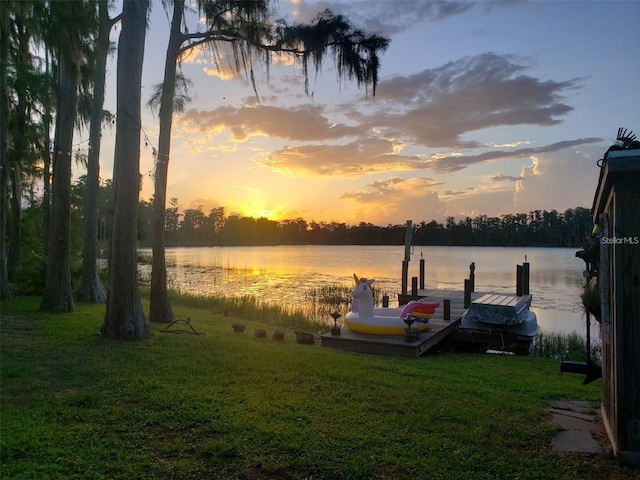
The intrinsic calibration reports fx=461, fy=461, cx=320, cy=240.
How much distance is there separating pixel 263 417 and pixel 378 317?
6.17 meters

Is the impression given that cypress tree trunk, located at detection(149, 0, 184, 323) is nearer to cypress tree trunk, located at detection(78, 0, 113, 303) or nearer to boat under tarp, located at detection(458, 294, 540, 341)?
cypress tree trunk, located at detection(78, 0, 113, 303)

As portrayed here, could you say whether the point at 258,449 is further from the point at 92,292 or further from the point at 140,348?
the point at 92,292

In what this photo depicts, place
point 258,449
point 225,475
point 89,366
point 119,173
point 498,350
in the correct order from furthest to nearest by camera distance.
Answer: point 498,350, point 119,173, point 89,366, point 258,449, point 225,475

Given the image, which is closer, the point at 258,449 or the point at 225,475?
the point at 225,475

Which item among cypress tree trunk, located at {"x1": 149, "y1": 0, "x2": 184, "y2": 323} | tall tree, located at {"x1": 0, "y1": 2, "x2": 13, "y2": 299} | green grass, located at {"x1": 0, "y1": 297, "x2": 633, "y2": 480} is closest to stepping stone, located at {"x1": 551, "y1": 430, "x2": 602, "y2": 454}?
green grass, located at {"x1": 0, "y1": 297, "x2": 633, "y2": 480}

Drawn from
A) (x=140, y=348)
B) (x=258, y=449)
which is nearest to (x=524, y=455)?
(x=258, y=449)

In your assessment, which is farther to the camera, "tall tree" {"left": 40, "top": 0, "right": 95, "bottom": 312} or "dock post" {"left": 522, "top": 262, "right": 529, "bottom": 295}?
"dock post" {"left": 522, "top": 262, "right": 529, "bottom": 295}

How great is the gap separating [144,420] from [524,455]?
128 inches

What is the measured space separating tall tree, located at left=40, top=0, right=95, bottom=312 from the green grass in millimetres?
3867

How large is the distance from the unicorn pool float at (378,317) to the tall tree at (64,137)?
6663 millimetres

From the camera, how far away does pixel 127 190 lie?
7789mm

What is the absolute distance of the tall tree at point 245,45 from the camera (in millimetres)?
10305

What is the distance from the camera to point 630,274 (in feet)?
11.2

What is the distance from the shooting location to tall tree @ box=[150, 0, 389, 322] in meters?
10.3
